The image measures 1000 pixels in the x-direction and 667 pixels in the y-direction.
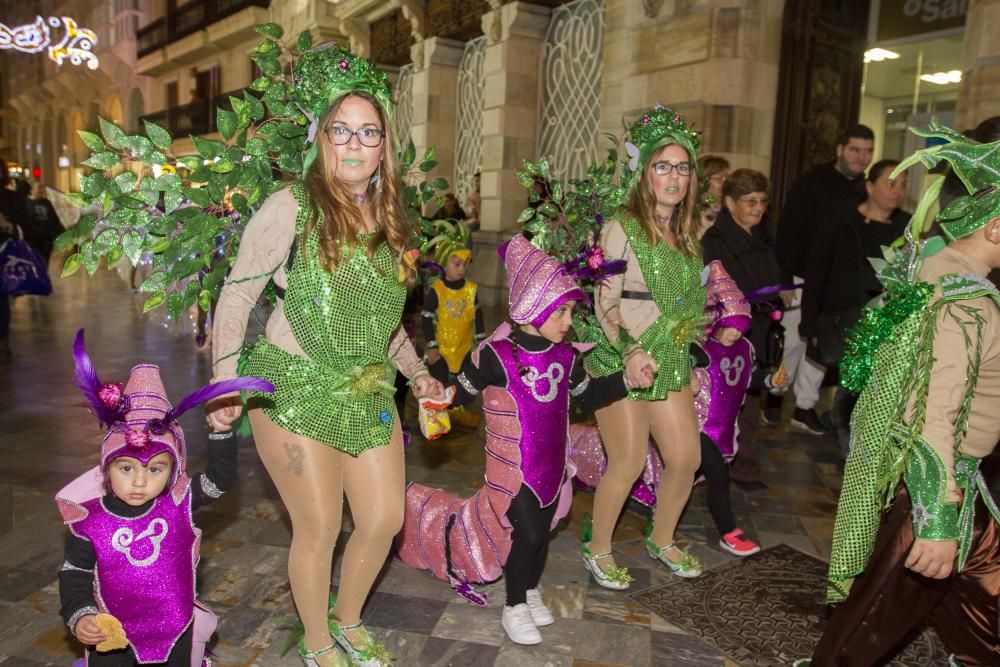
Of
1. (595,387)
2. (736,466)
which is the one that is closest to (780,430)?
(736,466)

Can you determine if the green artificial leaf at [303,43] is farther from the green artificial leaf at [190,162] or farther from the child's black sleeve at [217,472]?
the child's black sleeve at [217,472]

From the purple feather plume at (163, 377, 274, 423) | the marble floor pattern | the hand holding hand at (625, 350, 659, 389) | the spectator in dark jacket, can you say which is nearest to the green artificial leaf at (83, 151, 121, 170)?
the marble floor pattern

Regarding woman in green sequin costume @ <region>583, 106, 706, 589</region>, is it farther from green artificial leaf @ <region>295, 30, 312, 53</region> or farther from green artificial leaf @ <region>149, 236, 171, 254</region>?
green artificial leaf @ <region>149, 236, 171, 254</region>

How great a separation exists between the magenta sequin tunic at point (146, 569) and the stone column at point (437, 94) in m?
11.7

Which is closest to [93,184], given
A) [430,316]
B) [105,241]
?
[105,241]

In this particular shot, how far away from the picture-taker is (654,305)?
131 inches

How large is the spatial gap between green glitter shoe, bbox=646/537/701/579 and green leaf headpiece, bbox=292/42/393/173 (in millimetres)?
2447

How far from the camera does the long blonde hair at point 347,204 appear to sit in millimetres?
2334

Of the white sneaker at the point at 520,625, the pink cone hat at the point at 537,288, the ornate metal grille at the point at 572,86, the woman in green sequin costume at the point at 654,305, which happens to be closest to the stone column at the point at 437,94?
the ornate metal grille at the point at 572,86

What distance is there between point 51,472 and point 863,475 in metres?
4.66

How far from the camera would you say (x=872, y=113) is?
36.3 ft

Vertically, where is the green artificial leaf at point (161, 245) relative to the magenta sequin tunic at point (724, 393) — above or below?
above

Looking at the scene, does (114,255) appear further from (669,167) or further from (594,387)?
(669,167)

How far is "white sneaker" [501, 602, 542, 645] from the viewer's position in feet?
9.60
